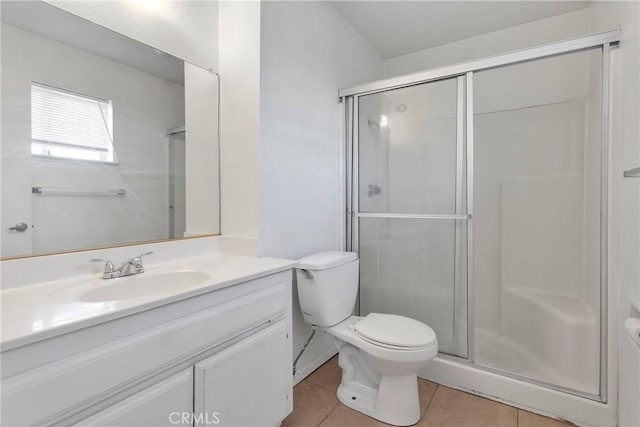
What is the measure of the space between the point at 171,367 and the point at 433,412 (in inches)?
54.1

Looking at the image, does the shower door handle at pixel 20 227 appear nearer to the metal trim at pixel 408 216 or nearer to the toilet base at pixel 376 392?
the toilet base at pixel 376 392

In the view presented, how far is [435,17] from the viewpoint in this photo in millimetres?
2289

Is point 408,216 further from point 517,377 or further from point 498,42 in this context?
point 498,42

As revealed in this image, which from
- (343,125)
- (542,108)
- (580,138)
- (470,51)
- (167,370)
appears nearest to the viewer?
(167,370)

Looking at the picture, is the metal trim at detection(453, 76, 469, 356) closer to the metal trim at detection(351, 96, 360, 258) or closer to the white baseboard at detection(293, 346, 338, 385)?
the metal trim at detection(351, 96, 360, 258)

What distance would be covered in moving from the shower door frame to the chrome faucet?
1398 millimetres

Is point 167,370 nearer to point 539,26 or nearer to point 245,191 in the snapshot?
point 245,191

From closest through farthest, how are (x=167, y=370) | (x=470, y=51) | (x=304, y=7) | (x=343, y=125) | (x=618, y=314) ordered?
(x=167, y=370) → (x=618, y=314) → (x=304, y=7) → (x=343, y=125) → (x=470, y=51)

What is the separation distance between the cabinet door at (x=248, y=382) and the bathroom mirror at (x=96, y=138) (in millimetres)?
698

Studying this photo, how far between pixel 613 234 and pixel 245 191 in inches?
72.9

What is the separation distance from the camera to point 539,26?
233 centimetres

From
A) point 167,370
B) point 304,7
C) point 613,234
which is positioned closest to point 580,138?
point 613,234

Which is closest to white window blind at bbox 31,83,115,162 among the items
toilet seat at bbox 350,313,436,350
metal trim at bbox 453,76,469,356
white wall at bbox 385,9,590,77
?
toilet seat at bbox 350,313,436,350

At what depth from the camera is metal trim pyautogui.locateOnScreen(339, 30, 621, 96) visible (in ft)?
4.84
